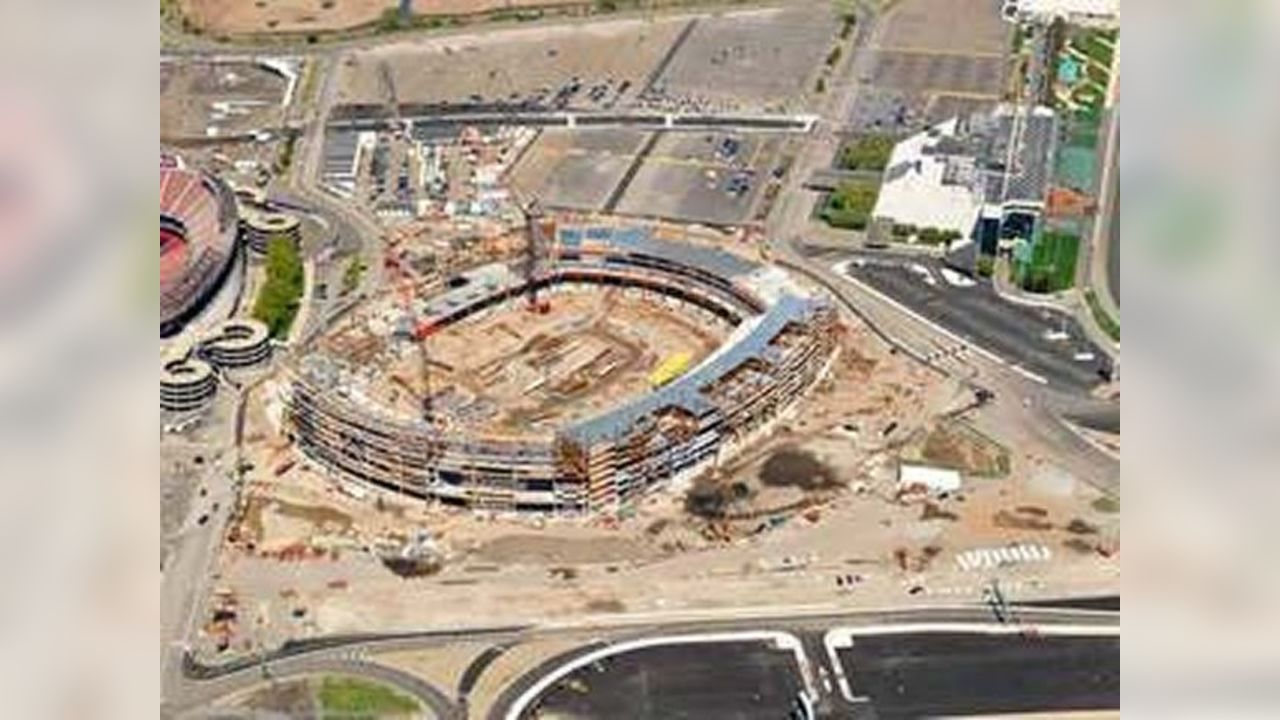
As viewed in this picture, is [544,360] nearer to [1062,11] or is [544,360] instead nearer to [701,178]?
[701,178]

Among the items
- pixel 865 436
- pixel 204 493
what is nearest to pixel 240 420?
pixel 204 493

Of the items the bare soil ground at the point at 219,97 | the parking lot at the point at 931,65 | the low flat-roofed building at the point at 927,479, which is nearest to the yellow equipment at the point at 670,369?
the low flat-roofed building at the point at 927,479

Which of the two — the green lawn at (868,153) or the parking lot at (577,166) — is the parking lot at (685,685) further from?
the green lawn at (868,153)

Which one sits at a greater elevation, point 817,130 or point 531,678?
point 817,130

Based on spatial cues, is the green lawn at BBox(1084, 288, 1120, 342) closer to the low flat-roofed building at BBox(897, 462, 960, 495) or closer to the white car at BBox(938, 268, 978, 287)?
the white car at BBox(938, 268, 978, 287)

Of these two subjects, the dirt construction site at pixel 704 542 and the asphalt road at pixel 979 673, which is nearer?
the asphalt road at pixel 979 673

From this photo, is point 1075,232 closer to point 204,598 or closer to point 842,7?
point 842,7
